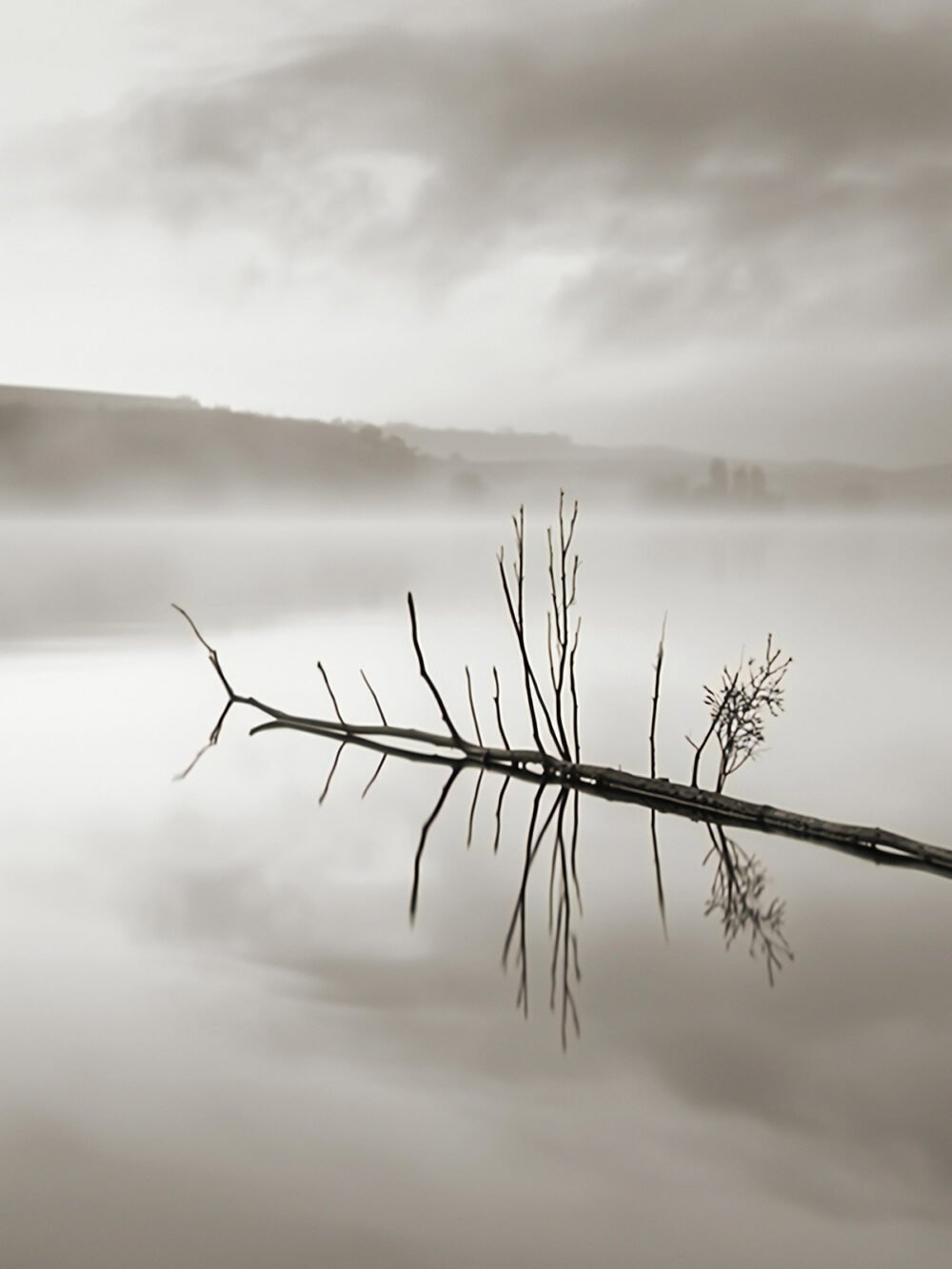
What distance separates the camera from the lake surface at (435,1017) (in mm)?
1170

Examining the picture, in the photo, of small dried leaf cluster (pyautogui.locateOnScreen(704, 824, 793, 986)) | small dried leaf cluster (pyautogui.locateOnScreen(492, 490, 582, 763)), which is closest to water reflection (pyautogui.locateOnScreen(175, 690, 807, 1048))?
small dried leaf cluster (pyautogui.locateOnScreen(704, 824, 793, 986))

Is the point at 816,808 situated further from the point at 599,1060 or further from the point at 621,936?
the point at 599,1060

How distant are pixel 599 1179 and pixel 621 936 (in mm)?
608

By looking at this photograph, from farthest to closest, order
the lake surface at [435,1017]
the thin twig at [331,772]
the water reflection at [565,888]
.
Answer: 1. the thin twig at [331,772]
2. the water reflection at [565,888]
3. the lake surface at [435,1017]

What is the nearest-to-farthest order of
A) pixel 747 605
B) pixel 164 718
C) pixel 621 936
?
pixel 621 936 → pixel 164 718 → pixel 747 605

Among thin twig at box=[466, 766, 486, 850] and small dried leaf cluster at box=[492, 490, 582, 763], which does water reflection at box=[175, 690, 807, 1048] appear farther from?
small dried leaf cluster at box=[492, 490, 582, 763]

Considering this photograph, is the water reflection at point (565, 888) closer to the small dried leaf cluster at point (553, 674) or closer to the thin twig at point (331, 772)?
the thin twig at point (331, 772)

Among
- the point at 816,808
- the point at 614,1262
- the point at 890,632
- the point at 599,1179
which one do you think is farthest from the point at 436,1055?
the point at 890,632

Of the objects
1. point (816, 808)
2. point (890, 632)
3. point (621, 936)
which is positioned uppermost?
point (890, 632)

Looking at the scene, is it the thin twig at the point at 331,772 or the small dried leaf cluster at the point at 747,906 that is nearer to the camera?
the small dried leaf cluster at the point at 747,906

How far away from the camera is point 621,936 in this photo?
1.82 metres

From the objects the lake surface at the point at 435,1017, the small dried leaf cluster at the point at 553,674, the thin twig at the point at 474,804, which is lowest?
the lake surface at the point at 435,1017

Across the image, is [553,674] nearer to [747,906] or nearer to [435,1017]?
[747,906]

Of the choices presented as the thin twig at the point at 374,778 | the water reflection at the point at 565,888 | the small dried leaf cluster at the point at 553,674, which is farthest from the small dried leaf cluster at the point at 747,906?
the thin twig at the point at 374,778
